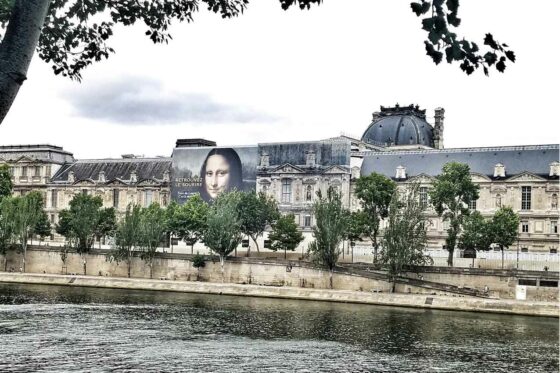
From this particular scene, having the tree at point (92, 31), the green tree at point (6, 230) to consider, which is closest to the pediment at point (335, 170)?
the green tree at point (6, 230)

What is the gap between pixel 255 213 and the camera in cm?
8144

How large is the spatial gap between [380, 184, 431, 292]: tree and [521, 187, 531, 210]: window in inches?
719

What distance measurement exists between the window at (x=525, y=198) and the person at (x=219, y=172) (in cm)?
3258

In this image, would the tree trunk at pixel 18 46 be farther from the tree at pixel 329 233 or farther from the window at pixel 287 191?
the window at pixel 287 191

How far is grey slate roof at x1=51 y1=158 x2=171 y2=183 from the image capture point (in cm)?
10200

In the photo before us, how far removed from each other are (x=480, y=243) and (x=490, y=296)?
25.9 feet

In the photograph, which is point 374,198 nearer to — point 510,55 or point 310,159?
point 310,159

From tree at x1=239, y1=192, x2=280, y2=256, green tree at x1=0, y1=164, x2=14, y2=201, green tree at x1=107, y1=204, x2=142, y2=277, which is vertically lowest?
green tree at x1=107, y1=204, x2=142, y2=277

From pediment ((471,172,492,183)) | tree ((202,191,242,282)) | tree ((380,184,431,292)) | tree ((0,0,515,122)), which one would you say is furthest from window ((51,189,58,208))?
tree ((0,0,515,122))

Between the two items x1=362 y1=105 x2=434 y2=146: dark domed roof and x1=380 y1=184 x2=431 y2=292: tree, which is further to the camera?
x1=362 y1=105 x2=434 y2=146: dark domed roof

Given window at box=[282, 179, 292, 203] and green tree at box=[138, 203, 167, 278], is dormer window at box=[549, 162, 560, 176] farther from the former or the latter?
green tree at box=[138, 203, 167, 278]

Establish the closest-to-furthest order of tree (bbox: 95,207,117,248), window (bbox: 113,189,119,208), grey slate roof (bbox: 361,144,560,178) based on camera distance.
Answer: grey slate roof (bbox: 361,144,560,178) → tree (bbox: 95,207,117,248) → window (bbox: 113,189,119,208)

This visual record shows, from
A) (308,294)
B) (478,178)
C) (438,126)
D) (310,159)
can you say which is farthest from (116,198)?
(438,126)

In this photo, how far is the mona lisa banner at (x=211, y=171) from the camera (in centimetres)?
9469
